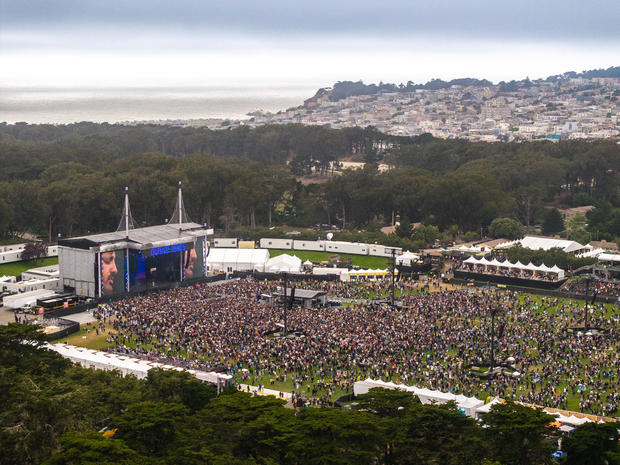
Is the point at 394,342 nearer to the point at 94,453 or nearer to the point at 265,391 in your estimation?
the point at 265,391

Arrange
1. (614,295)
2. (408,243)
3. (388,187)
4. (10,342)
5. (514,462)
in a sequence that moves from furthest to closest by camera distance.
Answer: (388,187) → (408,243) → (614,295) → (10,342) → (514,462)

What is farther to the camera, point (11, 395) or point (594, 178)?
point (594, 178)

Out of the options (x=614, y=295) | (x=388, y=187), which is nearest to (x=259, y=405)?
(x=614, y=295)

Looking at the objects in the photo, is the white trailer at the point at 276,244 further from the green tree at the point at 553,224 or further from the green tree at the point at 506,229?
the green tree at the point at 553,224

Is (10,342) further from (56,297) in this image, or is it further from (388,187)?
(388,187)

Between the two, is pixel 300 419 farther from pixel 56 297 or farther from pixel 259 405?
pixel 56 297

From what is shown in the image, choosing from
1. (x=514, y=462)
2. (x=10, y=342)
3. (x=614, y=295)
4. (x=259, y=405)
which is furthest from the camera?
(x=614, y=295)
